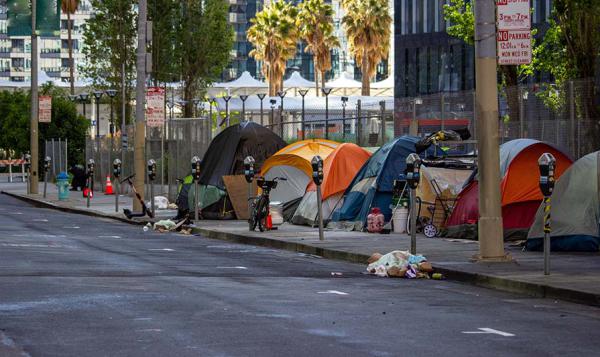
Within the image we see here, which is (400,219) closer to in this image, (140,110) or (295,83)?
(140,110)

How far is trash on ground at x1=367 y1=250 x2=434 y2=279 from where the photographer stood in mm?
16938

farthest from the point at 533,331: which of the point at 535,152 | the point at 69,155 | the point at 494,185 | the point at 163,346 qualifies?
the point at 69,155

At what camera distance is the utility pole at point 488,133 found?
17.7 metres

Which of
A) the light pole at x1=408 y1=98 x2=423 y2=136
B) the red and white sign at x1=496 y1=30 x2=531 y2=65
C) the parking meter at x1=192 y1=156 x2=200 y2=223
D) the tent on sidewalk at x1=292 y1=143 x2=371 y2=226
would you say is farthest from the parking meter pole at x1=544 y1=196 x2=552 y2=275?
the parking meter at x1=192 y1=156 x2=200 y2=223

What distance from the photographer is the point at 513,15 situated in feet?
57.4

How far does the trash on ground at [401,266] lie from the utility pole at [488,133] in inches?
42.2

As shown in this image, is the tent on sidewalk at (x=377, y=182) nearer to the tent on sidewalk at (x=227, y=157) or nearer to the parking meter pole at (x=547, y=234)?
the tent on sidewalk at (x=227, y=157)

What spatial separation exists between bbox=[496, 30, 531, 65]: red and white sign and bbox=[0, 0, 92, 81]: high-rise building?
13783 cm

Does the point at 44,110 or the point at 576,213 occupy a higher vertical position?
the point at 44,110

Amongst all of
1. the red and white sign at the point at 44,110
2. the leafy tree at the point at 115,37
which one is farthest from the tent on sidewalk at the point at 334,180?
the leafy tree at the point at 115,37

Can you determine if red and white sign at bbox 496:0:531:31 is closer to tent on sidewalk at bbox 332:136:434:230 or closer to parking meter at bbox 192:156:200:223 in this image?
tent on sidewalk at bbox 332:136:434:230

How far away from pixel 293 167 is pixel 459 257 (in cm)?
1113

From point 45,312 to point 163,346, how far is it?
94.6 inches

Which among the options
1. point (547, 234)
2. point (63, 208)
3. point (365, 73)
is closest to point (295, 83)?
point (365, 73)
